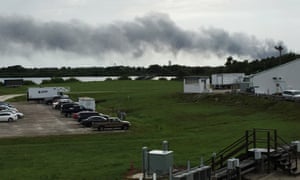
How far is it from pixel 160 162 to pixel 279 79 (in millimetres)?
56630

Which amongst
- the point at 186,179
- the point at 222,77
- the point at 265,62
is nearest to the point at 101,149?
the point at 186,179

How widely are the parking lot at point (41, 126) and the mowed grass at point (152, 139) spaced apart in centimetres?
387

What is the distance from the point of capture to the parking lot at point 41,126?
152 feet

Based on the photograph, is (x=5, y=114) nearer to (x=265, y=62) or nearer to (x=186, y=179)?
(x=186, y=179)

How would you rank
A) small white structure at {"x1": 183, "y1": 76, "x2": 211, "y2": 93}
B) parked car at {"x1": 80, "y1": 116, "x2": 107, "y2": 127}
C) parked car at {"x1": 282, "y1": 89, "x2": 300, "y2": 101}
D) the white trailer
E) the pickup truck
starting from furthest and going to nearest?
the white trailer → small white structure at {"x1": 183, "y1": 76, "x2": 211, "y2": 93} → parked car at {"x1": 282, "y1": 89, "x2": 300, "y2": 101} → parked car at {"x1": 80, "y1": 116, "x2": 107, "y2": 127} → the pickup truck

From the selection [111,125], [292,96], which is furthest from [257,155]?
[292,96]

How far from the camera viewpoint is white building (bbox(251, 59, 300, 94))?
7275 cm

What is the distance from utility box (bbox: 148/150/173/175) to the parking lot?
25303 mm

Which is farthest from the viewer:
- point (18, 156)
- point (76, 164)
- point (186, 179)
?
point (18, 156)

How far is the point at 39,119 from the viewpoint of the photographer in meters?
59.8

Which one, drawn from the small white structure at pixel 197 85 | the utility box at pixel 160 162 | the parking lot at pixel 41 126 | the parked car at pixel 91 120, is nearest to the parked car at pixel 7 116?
the parking lot at pixel 41 126

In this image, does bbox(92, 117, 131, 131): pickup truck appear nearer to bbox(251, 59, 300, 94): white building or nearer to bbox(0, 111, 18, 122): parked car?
bbox(0, 111, 18, 122): parked car

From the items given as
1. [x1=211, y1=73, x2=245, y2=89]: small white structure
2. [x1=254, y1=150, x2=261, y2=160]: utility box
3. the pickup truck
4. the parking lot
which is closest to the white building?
[x1=211, y1=73, x2=245, y2=89]: small white structure

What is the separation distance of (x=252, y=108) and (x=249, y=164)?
39.0 metres
